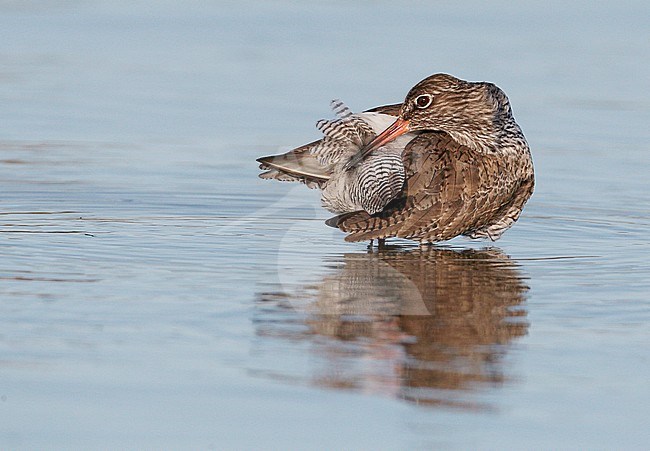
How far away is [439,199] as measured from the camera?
870 cm

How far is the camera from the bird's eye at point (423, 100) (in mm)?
9031

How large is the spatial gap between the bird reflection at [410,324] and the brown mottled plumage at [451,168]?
0.69 feet

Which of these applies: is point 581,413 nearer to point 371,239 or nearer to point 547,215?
point 371,239

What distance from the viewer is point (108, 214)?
9.63 meters

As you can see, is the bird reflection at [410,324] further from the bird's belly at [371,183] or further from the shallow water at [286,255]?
the bird's belly at [371,183]

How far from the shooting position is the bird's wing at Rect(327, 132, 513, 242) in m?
8.64

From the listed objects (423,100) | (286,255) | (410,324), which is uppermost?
(423,100)

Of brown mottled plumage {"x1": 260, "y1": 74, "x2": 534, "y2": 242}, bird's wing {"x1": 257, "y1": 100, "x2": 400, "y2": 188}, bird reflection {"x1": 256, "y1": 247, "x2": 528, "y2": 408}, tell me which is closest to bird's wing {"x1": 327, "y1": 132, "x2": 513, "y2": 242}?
brown mottled plumage {"x1": 260, "y1": 74, "x2": 534, "y2": 242}

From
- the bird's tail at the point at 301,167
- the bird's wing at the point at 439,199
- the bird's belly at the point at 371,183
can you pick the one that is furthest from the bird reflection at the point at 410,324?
the bird's tail at the point at 301,167

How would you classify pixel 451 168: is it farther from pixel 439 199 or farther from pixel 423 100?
pixel 423 100

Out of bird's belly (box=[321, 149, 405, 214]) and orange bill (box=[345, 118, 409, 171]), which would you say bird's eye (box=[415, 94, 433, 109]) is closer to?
orange bill (box=[345, 118, 409, 171])

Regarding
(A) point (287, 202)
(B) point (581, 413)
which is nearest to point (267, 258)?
(A) point (287, 202)

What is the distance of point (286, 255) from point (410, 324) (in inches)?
75.1

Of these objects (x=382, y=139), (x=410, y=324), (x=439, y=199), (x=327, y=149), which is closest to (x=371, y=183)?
(x=382, y=139)
